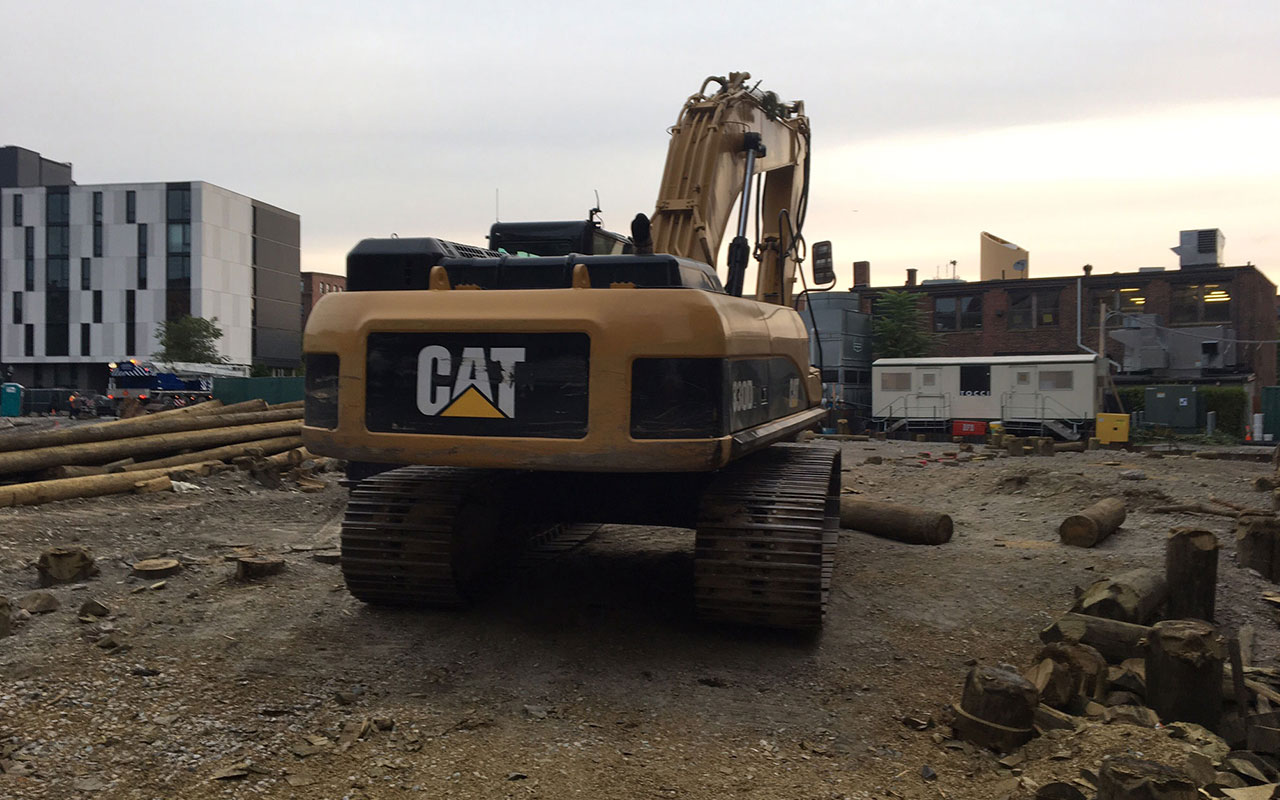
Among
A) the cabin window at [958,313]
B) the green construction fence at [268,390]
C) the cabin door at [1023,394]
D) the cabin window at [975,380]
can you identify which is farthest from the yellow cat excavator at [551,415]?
the cabin window at [958,313]

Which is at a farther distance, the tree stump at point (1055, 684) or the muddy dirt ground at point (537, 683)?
the tree stump at point (1055, 684)

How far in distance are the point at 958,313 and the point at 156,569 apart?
39.3 meters

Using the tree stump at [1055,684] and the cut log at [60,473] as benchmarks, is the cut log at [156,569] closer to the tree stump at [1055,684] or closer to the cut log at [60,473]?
the cut log at [60,473]

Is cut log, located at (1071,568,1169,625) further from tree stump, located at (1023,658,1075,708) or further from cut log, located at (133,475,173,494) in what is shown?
cut log, located at (133,475,173,494)

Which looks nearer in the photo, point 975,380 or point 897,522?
point 897,522

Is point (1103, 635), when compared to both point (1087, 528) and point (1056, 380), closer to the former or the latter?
point (1087, 528)

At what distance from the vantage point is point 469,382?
5.46 m

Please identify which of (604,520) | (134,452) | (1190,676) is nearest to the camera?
(1190,676)

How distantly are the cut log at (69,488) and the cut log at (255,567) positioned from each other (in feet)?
17.4

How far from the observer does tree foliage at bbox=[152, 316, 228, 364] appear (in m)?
56.2

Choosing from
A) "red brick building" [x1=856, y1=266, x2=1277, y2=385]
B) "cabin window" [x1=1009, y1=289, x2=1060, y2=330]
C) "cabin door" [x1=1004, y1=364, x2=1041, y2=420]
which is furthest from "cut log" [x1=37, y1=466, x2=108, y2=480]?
"cabin window" [x1=1009, y1=289, x2=1060, y2=330]

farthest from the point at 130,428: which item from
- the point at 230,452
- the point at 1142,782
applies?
the point at 1142,782

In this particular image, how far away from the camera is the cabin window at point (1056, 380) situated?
1129 inches

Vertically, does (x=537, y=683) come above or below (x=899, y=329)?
below
